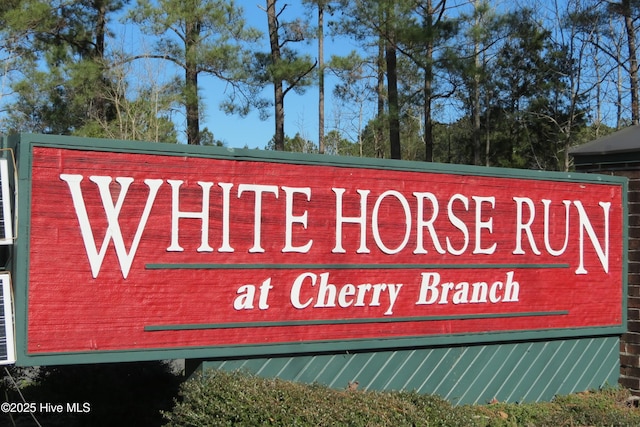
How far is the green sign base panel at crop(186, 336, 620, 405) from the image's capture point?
6336 millimetres

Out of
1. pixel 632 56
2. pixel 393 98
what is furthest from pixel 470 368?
pixel 632 56

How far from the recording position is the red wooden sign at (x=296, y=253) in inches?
210

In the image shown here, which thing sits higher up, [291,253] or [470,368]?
[291,253]

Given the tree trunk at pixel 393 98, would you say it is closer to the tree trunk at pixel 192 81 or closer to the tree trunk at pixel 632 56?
the tree trunk at pixel 192 81

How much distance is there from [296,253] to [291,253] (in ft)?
0.15

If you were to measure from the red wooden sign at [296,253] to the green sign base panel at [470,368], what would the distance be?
0.21 meters

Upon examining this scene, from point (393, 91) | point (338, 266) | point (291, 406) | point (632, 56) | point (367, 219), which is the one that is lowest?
point (291, 406)

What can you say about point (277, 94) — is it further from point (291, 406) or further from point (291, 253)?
point (291, 406)

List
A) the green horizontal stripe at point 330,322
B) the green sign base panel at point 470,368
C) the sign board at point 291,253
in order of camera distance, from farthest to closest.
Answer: the green sign base panel at point 470,368 < the green horizontal stripe at point 330,322 < the sign board at point 291,253

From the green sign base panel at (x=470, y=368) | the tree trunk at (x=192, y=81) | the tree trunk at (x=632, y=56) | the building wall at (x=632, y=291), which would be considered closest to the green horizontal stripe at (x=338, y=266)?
the green sign base panel at (x=470, y=368)

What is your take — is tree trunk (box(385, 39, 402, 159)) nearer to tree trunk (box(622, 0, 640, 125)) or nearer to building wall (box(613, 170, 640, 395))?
tree trunk (box(622, 0, 640, 125))

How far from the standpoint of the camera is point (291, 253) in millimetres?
6199

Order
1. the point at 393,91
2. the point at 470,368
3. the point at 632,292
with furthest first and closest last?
the point at 393,91
the point at 632,292
the point at 470,368

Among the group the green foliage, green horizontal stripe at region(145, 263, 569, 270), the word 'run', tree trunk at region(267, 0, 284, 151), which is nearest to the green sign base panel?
the green foliage
